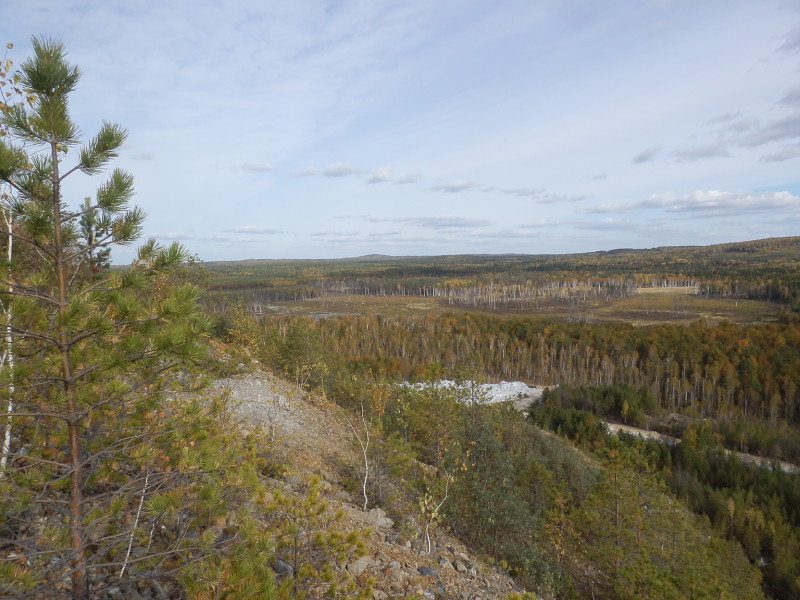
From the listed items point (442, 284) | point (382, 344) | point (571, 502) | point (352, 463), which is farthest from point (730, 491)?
point (442, 284)

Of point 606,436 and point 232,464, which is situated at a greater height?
point 232,464

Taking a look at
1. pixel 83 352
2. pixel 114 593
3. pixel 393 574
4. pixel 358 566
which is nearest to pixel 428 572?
pixel 393 574

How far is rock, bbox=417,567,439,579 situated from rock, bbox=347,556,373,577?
1.03 metres

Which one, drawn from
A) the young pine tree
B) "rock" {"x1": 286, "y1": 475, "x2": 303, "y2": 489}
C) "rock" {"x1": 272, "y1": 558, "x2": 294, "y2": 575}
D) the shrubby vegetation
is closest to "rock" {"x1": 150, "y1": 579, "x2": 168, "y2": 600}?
the shrubby vegetation

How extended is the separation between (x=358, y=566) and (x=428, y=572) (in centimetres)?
156

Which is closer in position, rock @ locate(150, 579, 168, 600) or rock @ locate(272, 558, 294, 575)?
rock @ locate(150, 579, 168, 600)

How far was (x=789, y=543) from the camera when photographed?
913 inches

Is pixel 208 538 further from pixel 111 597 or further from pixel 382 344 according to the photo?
pixel 382 344

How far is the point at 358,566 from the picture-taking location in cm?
648

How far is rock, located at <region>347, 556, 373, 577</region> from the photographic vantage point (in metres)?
6.33

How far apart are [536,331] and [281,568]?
8009 cm

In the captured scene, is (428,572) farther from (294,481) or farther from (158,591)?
(158,591)

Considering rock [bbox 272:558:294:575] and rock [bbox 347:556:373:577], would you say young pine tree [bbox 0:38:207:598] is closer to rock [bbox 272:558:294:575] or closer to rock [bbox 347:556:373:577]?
rock [bbox 272:558:294:575]

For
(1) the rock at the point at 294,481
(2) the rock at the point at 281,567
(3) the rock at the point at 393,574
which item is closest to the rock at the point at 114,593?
(2) the rock at the point at 281,567
